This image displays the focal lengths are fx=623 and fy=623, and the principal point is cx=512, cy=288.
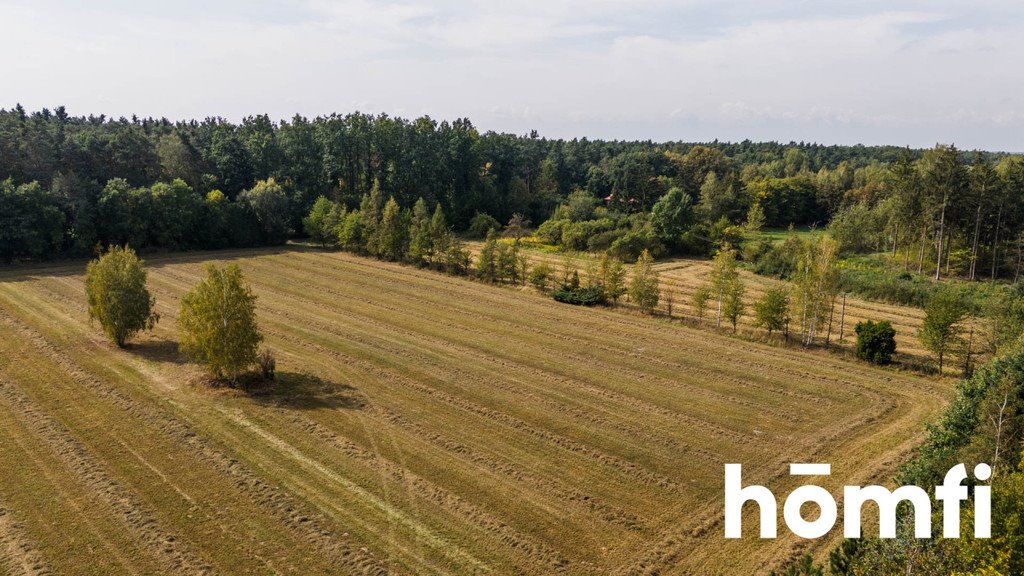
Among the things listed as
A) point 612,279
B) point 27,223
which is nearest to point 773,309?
point 612,279

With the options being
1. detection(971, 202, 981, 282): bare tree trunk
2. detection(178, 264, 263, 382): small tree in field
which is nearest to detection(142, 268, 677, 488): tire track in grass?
detection(178, 264, 263, 382): small tree in field

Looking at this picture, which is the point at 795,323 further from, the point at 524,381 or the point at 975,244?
the point at 975,244

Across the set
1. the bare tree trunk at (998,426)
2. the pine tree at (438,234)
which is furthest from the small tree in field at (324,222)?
the bare tree trunk at (998,426)

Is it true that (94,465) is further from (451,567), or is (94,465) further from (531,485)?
(531,485)

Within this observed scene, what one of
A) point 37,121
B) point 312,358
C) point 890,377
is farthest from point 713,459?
point 37,121

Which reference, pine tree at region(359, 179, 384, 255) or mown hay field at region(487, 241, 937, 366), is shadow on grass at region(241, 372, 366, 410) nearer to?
mown hay field at region(487, 241, 937, 366)

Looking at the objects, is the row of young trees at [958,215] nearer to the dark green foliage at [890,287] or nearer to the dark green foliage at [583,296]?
the dark green foliage at [890,287]
